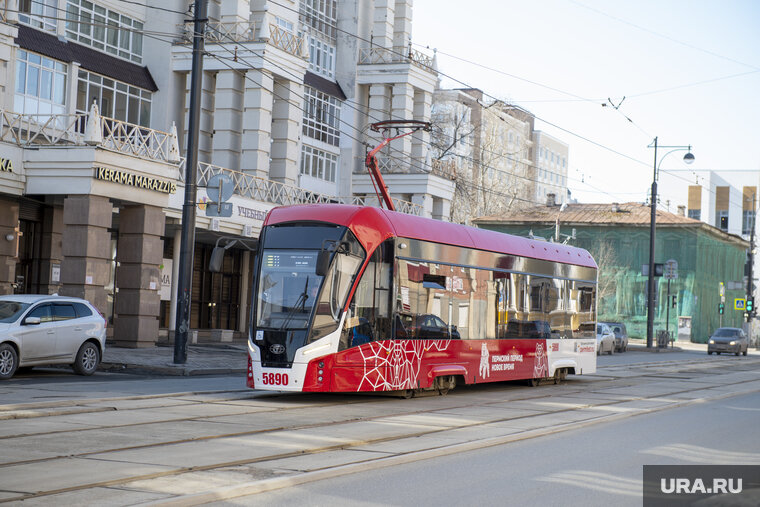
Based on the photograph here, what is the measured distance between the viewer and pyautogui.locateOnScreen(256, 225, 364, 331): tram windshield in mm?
15000

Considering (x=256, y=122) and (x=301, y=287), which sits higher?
(x=256, y=122)

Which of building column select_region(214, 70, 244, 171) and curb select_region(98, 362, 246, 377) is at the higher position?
building column select_region(214, 70, 244, 171)

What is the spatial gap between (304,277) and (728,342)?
42.9 meters

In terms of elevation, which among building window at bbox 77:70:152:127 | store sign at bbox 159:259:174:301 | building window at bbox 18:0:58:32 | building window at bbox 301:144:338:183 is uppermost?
building window at bbox 18:0:58:32

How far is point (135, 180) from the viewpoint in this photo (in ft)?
87.8

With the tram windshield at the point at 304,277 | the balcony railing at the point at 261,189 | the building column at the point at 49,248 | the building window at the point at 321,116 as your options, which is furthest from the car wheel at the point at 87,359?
the building window at the point at 321,116

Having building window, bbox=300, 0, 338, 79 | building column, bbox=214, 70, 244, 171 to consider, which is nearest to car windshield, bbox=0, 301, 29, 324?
building column, bbox=214, 70, 244, 171

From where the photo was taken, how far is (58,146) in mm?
25500

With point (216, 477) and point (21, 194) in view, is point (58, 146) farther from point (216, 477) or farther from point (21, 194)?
point (216, 477)

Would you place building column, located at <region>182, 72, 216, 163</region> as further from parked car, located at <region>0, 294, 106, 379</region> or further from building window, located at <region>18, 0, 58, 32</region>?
parked car, located at <region>0, 294, 106, 379</region>

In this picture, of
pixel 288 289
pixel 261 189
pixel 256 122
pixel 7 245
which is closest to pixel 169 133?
pixel 7 245

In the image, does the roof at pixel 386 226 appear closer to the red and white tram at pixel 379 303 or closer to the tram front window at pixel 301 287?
the red and white tram at pixel 379 303

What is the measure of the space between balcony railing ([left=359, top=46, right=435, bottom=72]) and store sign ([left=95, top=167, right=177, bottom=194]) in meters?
18.1

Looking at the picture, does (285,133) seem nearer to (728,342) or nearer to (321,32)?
(321,32)
